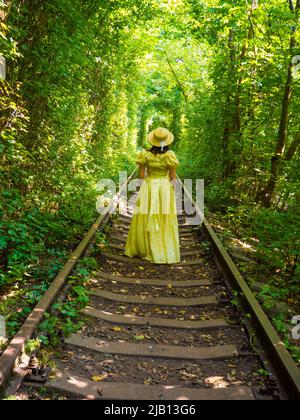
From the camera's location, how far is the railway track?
130 inches

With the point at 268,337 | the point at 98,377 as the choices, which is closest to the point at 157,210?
the point at 268,337

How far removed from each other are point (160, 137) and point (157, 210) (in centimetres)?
111

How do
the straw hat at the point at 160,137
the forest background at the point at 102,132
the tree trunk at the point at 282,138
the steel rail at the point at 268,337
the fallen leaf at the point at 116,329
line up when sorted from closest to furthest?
the steel rail at the point at 268,337 < the fallen leaf at the point at 116,329 < the forest background at the point at 102,132 < the straw hat at the point at 160,137 < the tree trunk at the point at 282,138

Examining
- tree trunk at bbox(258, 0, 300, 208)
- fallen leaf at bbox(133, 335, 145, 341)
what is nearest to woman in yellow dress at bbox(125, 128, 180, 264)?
fallen leaf at bbox(133, 335, 145, 341)

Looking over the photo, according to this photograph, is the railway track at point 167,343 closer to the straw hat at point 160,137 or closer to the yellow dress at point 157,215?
the yellow dress at point 157,215

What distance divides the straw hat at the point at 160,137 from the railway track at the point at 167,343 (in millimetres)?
1849

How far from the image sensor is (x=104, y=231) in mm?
7879

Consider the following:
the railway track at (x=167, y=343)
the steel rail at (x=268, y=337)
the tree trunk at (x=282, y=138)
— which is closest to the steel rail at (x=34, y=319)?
the railway track at (x=167, y=343)

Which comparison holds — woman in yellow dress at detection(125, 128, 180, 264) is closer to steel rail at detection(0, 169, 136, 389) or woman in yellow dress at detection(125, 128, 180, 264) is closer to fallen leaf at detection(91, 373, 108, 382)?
steel rail at detection(0, 169, 136, 389)

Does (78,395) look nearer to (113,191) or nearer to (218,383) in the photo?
(218,383)

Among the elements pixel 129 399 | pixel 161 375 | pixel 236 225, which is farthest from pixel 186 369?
pixel 236 225

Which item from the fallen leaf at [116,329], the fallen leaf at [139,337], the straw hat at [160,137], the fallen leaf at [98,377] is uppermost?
the straw hat at [160,137]

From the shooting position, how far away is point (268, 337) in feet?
12.7

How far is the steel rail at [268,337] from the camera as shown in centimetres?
323
